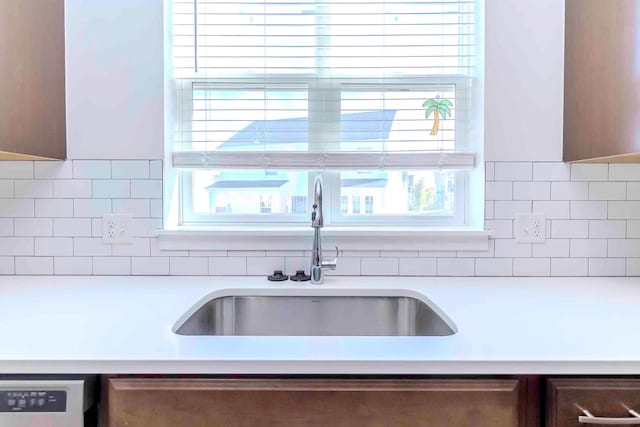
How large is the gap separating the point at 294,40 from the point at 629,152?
3.84 feet

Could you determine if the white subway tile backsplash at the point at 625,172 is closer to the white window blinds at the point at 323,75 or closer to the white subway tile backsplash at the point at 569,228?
the white subway tile backsplash at the point at 569,228

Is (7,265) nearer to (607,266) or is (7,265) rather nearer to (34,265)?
(34,265)

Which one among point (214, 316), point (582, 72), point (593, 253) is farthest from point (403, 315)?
point (582, 72)

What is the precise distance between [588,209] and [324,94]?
42.2 inches

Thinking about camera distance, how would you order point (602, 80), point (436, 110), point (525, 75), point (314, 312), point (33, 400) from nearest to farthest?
point (33, 400)
point (602, 80)
point (314, 312)
point (525, 75)
point (436, 110)

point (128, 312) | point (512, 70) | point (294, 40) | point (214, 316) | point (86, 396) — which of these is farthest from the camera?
point (294, 40)

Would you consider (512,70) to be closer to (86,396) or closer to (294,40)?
(294,40)

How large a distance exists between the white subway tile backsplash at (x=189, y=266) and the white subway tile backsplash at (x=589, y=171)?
138 cm

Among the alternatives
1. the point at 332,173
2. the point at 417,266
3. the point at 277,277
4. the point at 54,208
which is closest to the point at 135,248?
the point at 54,208

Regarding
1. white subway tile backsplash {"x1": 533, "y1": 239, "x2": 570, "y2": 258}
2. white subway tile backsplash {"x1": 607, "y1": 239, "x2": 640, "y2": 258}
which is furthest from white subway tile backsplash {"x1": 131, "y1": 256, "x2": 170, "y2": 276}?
white subway tile backsplash {"x1": 607, "y1": 239, "x2": 640, "y2": 258}

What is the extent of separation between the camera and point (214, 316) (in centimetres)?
130

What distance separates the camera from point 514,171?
57.6 inches

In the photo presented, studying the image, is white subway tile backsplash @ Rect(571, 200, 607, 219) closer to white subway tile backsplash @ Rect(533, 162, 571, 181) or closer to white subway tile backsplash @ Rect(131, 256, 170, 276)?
white subway tile backsplash @ Rect(533, 162, 571, 181)

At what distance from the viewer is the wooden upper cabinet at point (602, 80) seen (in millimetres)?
1128
